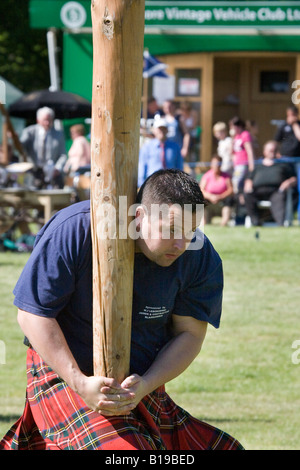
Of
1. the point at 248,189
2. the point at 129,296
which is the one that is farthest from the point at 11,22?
the point at 129,296

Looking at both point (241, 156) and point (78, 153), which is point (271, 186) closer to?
point (241, 156)

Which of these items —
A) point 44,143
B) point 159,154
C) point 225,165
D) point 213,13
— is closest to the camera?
point 159,154

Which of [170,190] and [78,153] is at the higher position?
[170,190]

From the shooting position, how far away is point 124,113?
2389 millimetres

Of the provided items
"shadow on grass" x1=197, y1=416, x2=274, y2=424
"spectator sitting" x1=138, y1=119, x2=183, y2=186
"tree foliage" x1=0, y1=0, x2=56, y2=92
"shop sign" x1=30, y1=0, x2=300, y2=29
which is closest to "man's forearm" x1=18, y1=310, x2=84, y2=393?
"shadow on grass" x1=197, y1=416, x2=274, y2=424

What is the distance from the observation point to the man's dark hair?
2404 mm

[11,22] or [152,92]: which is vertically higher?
[11,22]

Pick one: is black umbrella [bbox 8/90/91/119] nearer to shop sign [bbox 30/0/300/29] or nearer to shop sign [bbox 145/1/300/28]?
shop sign [bbox 30/0/300/29]

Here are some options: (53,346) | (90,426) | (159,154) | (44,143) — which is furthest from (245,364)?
(44,143)

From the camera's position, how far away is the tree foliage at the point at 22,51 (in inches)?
1010

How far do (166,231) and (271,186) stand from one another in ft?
31.5

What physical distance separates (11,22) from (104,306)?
82.7 feet

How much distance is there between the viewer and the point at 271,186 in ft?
38.9
